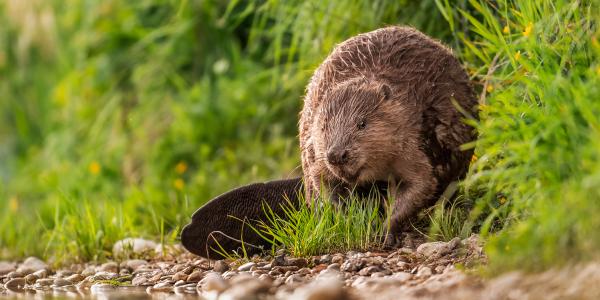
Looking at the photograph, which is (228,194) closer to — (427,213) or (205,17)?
(427,213)

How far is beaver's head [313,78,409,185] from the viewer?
4.37 m

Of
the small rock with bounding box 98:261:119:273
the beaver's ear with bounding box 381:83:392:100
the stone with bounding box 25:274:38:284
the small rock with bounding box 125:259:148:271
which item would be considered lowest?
the small rock with bounding box 125:259:148:271

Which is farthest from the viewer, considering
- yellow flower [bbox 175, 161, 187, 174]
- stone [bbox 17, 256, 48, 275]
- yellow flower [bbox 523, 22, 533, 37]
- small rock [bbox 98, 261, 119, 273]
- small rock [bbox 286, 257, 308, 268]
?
yellow flower [bbox 175, 161, 187, 174]

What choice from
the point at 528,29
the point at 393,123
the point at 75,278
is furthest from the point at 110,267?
the point at 528,29

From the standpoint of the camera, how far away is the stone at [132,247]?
5.47 m

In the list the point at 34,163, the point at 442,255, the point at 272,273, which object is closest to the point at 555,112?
the point at 442,255

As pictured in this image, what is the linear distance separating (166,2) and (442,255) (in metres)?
4.71

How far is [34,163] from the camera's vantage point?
935 cm

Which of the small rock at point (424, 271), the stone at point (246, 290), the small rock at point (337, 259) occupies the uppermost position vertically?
the stone at point (246, 290)

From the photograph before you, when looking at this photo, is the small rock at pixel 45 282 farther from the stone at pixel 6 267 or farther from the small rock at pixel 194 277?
the small rock at pixel 194 277

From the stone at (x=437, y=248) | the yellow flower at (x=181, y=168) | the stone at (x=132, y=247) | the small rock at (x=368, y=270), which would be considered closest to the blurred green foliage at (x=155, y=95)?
the yellow flower at (x=181, y=168)

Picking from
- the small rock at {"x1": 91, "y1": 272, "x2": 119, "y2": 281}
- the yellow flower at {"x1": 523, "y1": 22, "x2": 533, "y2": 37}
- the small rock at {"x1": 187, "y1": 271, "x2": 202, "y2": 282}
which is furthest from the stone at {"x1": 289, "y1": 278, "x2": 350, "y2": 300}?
the small rock at {"x1": 91, "y1": 272, "x2": 119, "y2": 281}

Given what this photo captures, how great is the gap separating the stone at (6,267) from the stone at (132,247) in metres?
0.64

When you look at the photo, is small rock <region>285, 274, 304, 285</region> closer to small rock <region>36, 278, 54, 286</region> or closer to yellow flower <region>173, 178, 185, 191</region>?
small rock <region>36, 278, 54, 286</region>
